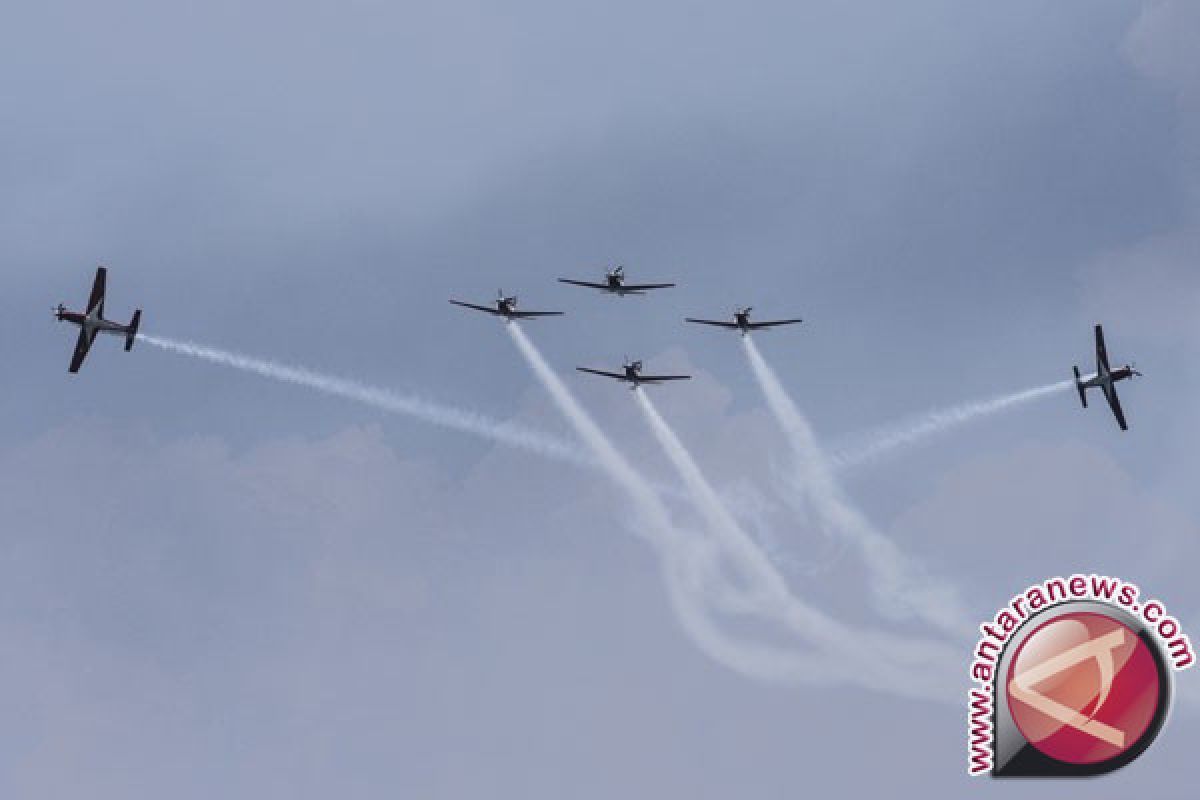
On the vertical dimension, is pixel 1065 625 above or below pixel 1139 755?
above

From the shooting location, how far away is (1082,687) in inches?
6447

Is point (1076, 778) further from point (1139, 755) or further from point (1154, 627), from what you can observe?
point (1154, 627)

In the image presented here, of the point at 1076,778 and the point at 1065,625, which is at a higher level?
the point at 1065,625

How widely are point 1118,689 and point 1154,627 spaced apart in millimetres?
7350

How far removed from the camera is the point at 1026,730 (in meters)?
165

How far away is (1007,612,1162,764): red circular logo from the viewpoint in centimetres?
16200

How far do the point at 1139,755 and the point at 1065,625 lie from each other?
13.6m

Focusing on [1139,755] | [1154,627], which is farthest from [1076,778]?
[1154,627]

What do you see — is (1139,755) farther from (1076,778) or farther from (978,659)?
(978,659)

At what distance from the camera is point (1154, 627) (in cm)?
15975

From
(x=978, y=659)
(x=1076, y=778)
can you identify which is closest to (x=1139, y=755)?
(x=1076, y=778)

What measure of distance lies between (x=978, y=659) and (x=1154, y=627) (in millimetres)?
16447

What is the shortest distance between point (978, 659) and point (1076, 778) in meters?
14.0

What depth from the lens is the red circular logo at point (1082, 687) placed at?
531 feet
